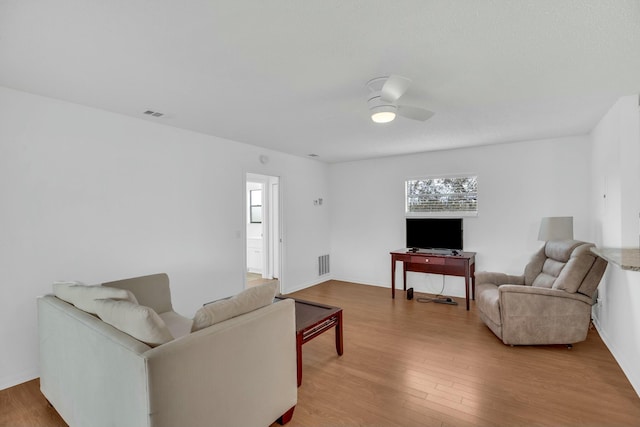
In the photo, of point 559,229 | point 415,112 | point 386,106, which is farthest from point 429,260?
point 386,106

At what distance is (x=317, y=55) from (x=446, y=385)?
8.76 ft

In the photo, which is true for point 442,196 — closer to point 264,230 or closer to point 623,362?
point 623,362

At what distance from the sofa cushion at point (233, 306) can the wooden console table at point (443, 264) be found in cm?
314

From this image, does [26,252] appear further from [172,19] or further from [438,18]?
[438,18]

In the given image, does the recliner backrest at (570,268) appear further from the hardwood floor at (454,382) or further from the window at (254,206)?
the window at (254,206)

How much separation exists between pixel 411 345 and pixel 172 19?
3.39 meters

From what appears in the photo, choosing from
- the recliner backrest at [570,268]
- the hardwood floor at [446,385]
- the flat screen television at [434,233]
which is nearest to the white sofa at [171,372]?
the hardwood floor at [446,385]

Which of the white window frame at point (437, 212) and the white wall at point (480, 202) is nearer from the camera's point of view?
the white wall at point (480, 202)

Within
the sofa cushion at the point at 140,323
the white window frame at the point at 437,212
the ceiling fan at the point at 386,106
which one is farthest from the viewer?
the white window frame at the point at 437,212

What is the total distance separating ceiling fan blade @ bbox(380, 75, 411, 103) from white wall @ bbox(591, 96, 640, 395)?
2.27 m

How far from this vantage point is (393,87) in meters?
2.13

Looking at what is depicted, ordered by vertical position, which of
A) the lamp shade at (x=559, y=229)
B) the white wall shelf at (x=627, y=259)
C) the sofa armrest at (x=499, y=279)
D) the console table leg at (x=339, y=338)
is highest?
the lamp shade at (x=559, y=229)

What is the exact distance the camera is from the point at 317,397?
2371mm

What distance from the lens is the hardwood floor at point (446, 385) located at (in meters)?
2.12
